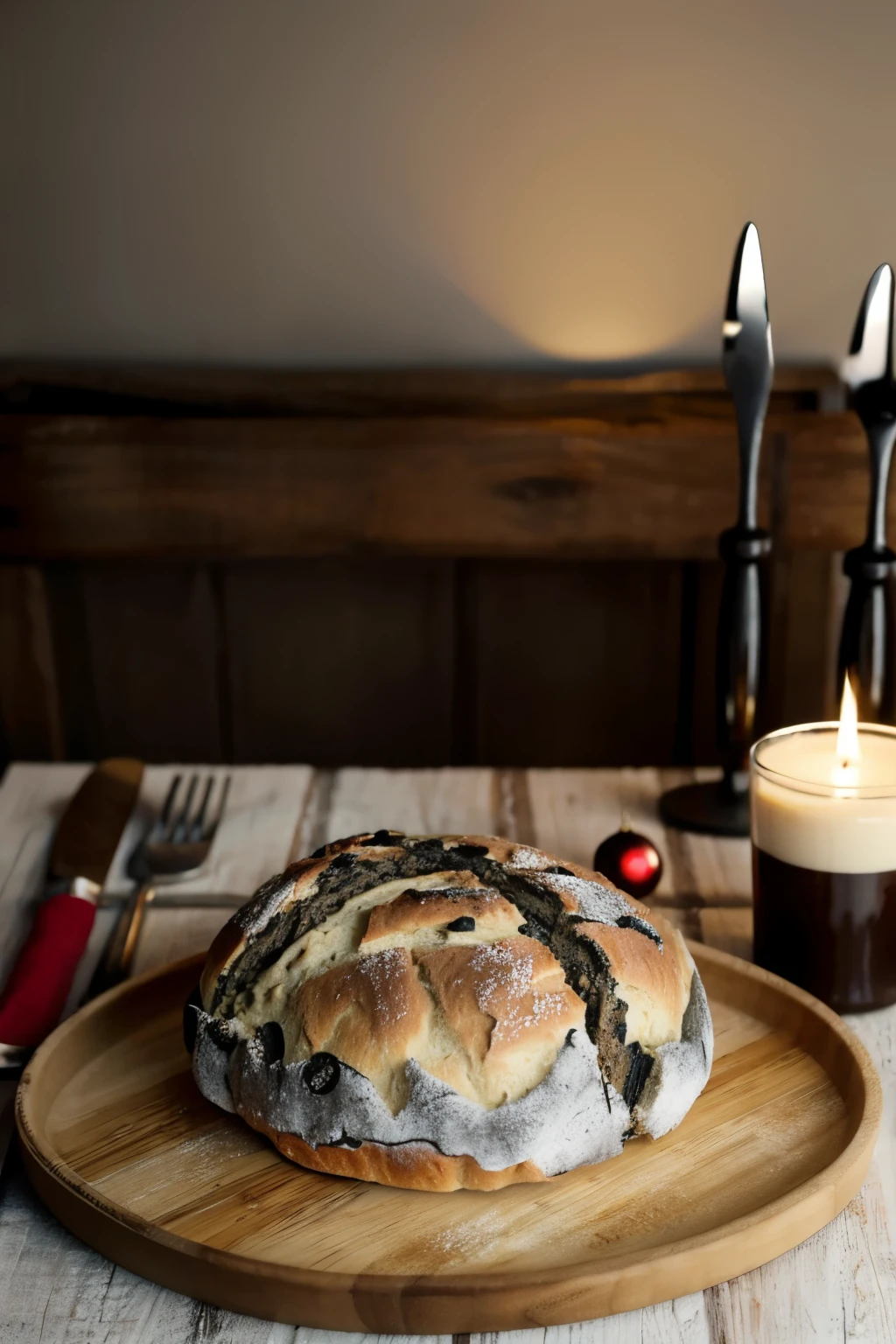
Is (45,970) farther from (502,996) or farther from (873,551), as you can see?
(873,551)

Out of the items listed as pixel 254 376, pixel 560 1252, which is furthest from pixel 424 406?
pixel 560 1252

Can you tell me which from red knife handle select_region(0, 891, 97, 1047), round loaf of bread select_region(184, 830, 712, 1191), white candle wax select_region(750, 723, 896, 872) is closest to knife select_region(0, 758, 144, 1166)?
red knife handle select_region(0, 891, 97, 1047)

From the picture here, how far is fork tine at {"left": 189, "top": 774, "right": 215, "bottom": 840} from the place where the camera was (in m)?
1.28

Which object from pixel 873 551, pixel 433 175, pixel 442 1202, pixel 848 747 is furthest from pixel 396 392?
pixel 442 1202

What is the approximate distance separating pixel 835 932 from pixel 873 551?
0.44 metres

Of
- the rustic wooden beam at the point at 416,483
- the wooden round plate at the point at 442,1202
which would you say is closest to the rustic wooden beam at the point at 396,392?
the rustic wooden beam at the point at 416,483

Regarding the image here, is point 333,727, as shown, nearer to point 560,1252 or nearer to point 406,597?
point 406,597

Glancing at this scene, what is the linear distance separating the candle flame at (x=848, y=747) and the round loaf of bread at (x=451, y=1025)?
207 mm

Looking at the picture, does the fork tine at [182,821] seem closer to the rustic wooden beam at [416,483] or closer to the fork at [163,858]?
the fork at [163,858]

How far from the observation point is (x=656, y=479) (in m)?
1.76

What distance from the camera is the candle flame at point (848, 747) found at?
96 centimetres

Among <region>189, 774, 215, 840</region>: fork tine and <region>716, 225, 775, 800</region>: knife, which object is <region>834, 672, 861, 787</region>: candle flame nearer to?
<region>716, 225, 775, 800</region>: knife

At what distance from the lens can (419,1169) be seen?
704 mm

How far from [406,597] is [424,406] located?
29 cm
